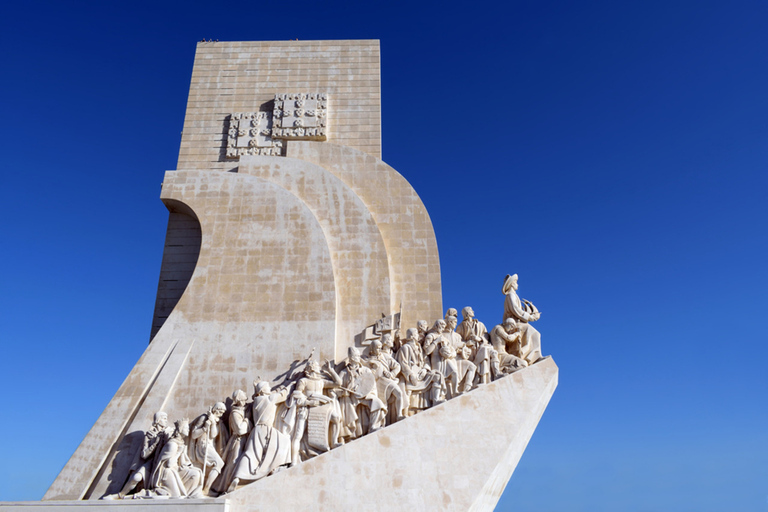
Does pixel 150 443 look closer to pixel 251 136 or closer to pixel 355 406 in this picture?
pixel 355 406

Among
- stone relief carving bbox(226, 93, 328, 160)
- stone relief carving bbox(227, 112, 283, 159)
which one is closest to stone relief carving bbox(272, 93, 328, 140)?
stone relief carving bbox(226, 93, 328, 160)

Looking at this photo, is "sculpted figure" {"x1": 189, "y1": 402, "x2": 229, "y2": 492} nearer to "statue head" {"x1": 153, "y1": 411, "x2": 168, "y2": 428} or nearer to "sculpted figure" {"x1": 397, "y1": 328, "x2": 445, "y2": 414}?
"statue head" {"x1": 153, "y1": 411, "x2": 168, "y2": 428}

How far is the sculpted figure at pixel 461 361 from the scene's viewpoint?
8.32 meters

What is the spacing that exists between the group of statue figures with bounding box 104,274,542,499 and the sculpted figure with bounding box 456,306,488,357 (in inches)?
0.8

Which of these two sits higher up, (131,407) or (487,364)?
(487,364)

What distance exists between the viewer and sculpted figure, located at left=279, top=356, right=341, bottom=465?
7660 mm

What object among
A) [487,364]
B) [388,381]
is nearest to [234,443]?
[388,381]

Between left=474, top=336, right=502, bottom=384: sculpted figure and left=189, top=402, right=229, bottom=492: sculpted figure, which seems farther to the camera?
left=474, top=336, right=502, bottom=384: sculpted figure

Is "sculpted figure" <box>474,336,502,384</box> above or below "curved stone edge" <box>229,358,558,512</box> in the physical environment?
above

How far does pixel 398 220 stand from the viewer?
11.1m

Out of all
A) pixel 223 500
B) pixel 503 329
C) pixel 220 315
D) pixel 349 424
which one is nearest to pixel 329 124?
pixel 220 315

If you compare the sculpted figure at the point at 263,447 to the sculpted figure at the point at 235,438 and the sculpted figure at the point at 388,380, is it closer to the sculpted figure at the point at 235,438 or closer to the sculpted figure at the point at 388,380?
the sculpted figure at the point at 235,438

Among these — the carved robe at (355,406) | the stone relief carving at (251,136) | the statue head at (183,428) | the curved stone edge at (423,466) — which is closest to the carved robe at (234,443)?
the curved stone edge at (423,466)

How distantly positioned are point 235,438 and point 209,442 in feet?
1.10
